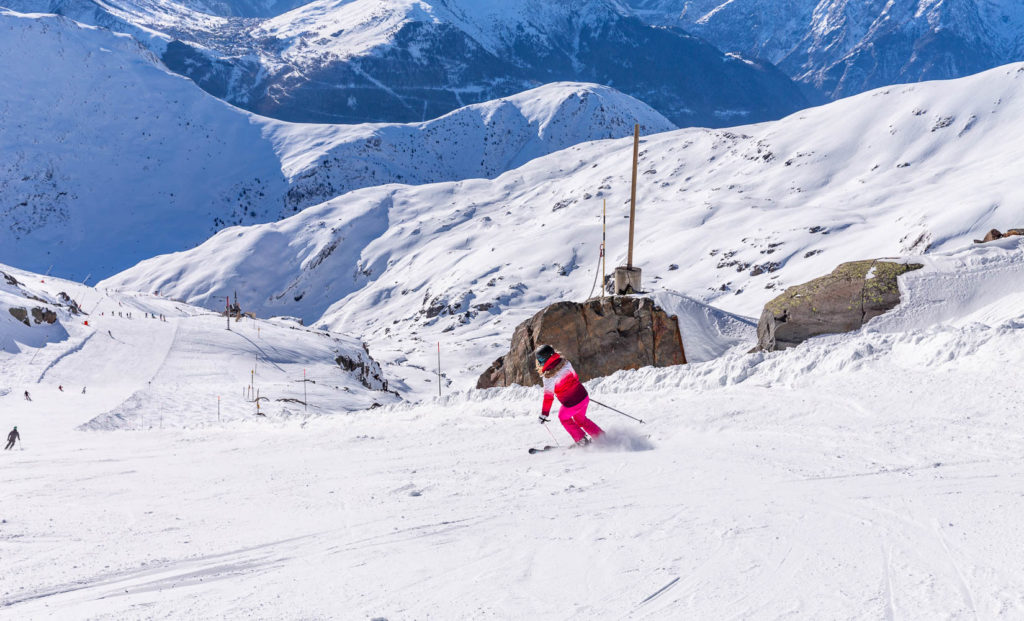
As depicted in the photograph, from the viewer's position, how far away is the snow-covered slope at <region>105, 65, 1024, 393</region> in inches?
2514

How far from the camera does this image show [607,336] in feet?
59.7

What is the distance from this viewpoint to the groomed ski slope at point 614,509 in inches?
181

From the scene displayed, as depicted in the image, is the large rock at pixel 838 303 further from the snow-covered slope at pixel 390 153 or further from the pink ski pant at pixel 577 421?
the snow-covered slope at pixel 390 153

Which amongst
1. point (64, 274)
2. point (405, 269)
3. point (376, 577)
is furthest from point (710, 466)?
point (64, 274)

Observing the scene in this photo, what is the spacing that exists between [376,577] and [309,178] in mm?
164077

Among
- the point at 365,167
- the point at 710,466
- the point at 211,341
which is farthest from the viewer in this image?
the point at 365,167

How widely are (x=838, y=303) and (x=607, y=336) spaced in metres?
6.03

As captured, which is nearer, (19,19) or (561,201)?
(561,201)

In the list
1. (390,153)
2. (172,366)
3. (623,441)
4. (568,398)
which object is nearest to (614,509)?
(623,441)

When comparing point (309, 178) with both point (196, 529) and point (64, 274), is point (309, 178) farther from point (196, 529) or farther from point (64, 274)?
point (196, 529)

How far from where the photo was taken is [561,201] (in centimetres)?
11369

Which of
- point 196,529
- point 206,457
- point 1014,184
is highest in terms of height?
point 1014,184

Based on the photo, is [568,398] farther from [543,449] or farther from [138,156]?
[138,156]

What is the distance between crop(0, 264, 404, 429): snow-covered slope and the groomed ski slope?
1548cm
